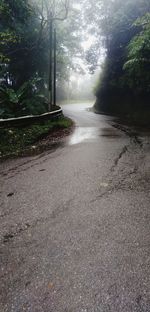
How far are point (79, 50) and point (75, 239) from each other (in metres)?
34.2

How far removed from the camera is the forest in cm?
1297

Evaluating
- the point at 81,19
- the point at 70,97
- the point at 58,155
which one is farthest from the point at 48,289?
the point at 70,97

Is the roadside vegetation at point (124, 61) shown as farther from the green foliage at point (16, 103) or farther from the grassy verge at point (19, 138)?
the grassy verge at point (19, 138)

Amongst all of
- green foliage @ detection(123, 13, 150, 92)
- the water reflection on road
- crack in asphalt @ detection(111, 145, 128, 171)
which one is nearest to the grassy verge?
the water reflection on road

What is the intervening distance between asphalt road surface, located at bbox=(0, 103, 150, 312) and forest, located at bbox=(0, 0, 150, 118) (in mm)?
7130

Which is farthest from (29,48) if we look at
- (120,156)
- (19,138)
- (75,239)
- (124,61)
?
(75,239)

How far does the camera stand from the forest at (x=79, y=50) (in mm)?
12970

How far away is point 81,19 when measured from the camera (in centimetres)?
3047

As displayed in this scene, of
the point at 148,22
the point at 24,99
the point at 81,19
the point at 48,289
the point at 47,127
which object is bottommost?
the point at 48,289

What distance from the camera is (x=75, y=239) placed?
300cm

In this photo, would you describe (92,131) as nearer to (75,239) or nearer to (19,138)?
(19,138)

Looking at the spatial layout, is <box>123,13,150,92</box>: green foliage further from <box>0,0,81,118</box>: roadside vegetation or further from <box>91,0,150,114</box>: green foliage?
<box>0,0,81,118</box>: roadside vegetation

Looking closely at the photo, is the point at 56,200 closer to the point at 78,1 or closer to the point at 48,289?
the point at 48,289

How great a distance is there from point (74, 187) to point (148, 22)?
9956 millimetres
